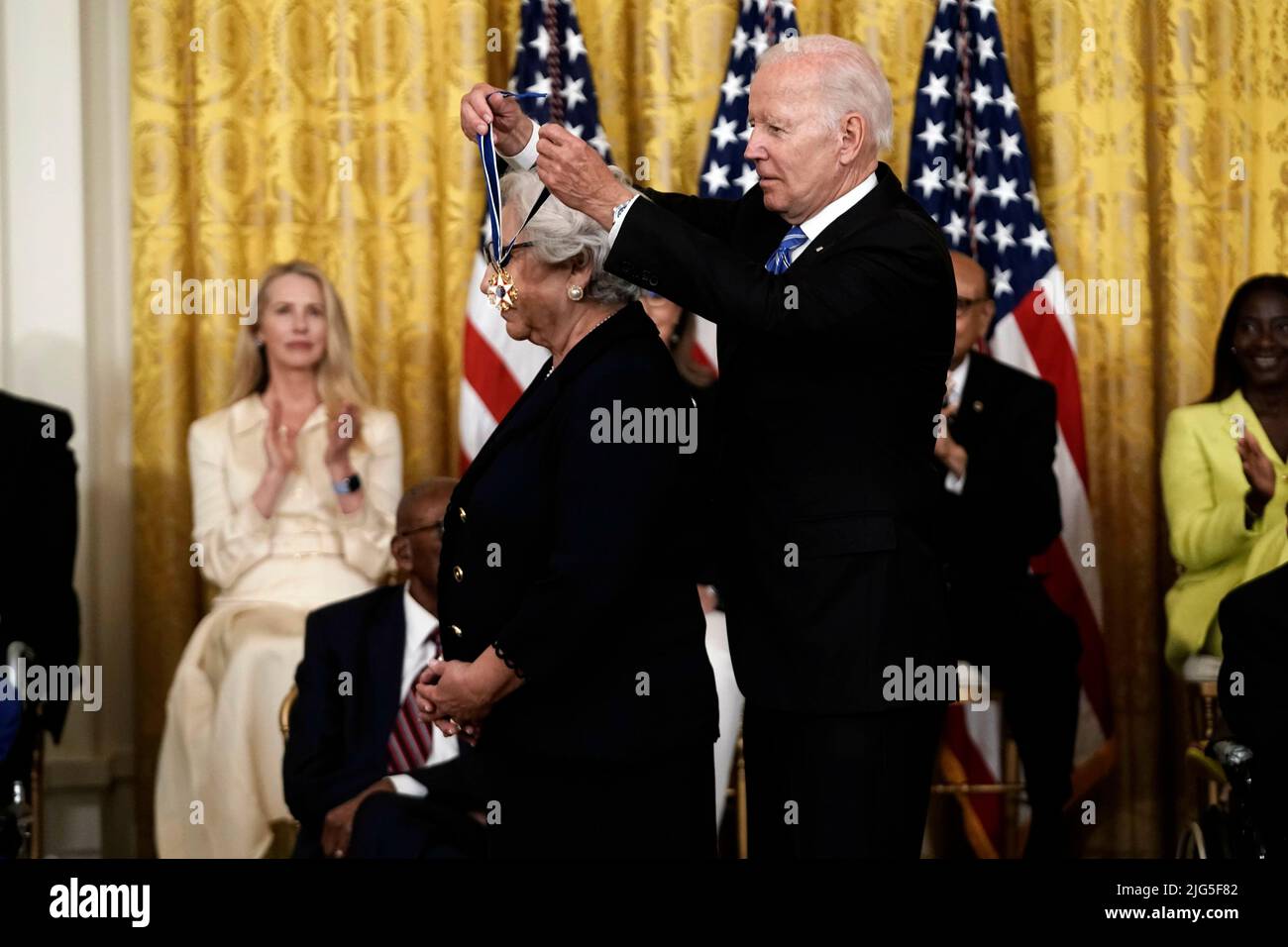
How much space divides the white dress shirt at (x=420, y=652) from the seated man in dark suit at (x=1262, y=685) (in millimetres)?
1940

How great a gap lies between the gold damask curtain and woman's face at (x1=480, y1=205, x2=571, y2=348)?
3399 millimetres

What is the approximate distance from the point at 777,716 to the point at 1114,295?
3.78 metres

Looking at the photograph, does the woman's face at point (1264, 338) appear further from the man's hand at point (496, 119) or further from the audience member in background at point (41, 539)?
the audience member in background at point (41, 539)

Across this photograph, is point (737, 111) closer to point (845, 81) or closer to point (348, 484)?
point (348, 484)

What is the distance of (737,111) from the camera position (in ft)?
19.8

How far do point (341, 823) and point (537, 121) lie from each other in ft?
8.72

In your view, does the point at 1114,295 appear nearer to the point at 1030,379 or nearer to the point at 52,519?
the point at 1030,379

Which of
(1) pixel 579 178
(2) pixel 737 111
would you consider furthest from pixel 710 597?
(1) pixel 579 178

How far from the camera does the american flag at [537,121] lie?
5918 mm

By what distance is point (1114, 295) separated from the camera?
6238 mm

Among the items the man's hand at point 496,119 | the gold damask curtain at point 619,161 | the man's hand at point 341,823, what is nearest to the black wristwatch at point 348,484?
the gold damask curtain at point 619,161

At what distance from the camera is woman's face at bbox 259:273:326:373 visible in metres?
5.71

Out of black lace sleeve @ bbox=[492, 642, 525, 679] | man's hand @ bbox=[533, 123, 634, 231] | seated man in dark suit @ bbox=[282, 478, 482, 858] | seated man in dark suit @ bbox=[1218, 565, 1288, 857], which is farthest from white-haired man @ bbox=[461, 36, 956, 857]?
seated man in dark suit @ bbox=[282, 478, 482, 858]
